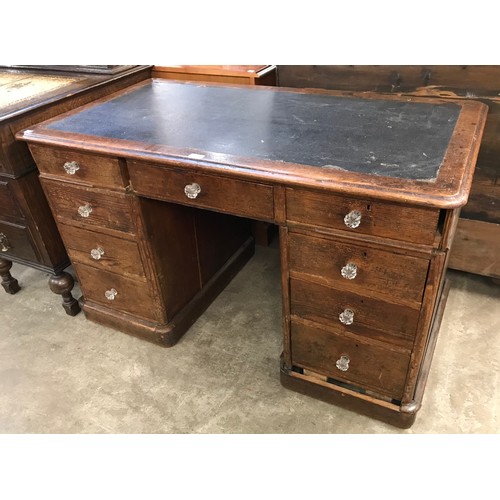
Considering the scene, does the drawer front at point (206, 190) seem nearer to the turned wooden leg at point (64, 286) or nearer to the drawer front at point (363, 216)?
the drawer front at point (363, 216)

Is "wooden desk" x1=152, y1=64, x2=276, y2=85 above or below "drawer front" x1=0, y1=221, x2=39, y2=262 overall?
above

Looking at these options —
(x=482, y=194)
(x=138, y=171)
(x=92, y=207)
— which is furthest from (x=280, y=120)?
(x=482, y=194)

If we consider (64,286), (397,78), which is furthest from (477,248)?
(64,286)

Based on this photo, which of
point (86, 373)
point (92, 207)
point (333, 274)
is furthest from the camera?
point (86, 373)

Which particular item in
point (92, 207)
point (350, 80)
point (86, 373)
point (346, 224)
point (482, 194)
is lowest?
point (86, 373)

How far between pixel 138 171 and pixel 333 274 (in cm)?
63

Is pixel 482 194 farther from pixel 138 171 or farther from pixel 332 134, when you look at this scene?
pixel 138 171

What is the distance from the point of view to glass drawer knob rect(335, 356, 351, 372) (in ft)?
4.53

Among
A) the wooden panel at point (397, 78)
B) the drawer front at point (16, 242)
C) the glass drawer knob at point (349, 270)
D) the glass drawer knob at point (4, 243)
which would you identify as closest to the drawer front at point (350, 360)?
the glass drawer knob at point (349, 270)

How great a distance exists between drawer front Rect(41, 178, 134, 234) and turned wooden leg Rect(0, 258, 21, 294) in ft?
1.86

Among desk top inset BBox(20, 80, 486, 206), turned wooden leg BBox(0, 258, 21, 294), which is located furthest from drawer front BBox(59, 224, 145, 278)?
turned wooden leg BBox(0, 258, 21, 294)

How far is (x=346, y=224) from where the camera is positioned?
111 cm

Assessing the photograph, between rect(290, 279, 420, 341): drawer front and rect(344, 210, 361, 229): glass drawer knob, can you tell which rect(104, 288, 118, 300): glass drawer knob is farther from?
rect(344, 210, 361, 229): glass drawer knob

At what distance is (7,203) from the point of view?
169cm
